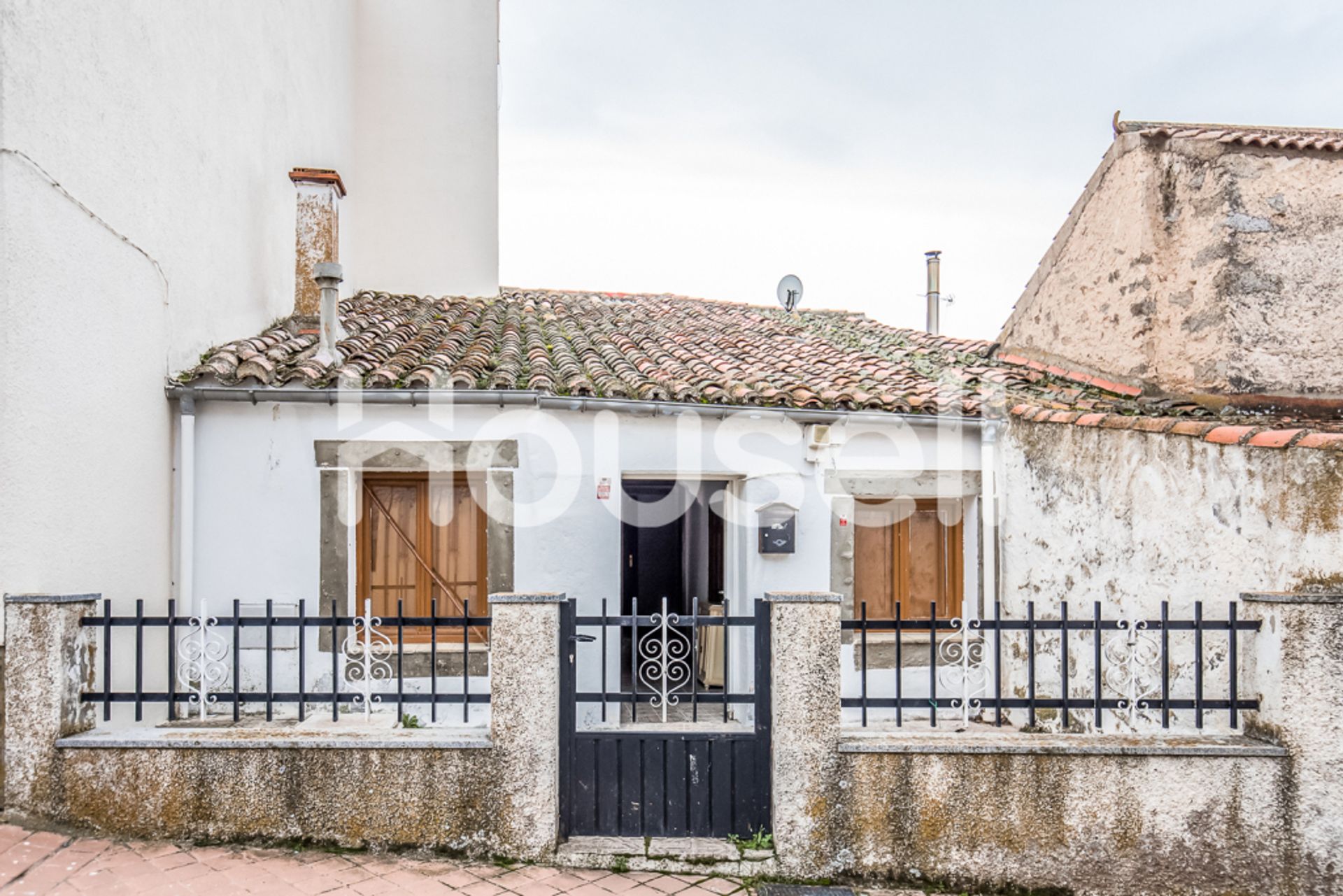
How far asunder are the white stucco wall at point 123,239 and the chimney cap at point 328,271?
71 centimetres

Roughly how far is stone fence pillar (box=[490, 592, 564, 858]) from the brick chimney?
5.86 m

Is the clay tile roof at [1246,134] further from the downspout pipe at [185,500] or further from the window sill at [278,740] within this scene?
the downspout pipe at [185,500]

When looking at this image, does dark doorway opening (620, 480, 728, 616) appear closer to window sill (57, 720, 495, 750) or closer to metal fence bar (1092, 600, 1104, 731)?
metal fence bar (1092, 600, 1104, 731)

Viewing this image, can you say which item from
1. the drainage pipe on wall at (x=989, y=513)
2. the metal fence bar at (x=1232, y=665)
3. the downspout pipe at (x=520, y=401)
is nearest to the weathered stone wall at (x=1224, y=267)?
the drainage pipe on wall at (x=989, y=513)

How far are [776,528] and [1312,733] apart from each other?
3995 millimetres

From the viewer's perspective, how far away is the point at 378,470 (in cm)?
721

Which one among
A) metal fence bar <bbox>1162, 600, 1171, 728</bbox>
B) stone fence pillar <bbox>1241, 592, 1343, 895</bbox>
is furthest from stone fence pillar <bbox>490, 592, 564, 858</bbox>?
stone fence pillar <bbox>1241, 592, 1343, 895</bbox>

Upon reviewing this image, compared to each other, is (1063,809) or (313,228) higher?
(313,228)

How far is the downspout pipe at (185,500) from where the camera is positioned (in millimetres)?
6645

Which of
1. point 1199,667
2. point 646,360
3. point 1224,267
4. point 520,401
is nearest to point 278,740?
point 520,401

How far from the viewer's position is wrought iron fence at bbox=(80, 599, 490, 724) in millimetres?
4637

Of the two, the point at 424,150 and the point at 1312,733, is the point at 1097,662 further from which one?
the point at 424,150

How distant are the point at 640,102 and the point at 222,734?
11246 millimetres

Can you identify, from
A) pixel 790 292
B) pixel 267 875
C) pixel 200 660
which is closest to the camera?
pixel 267 875
